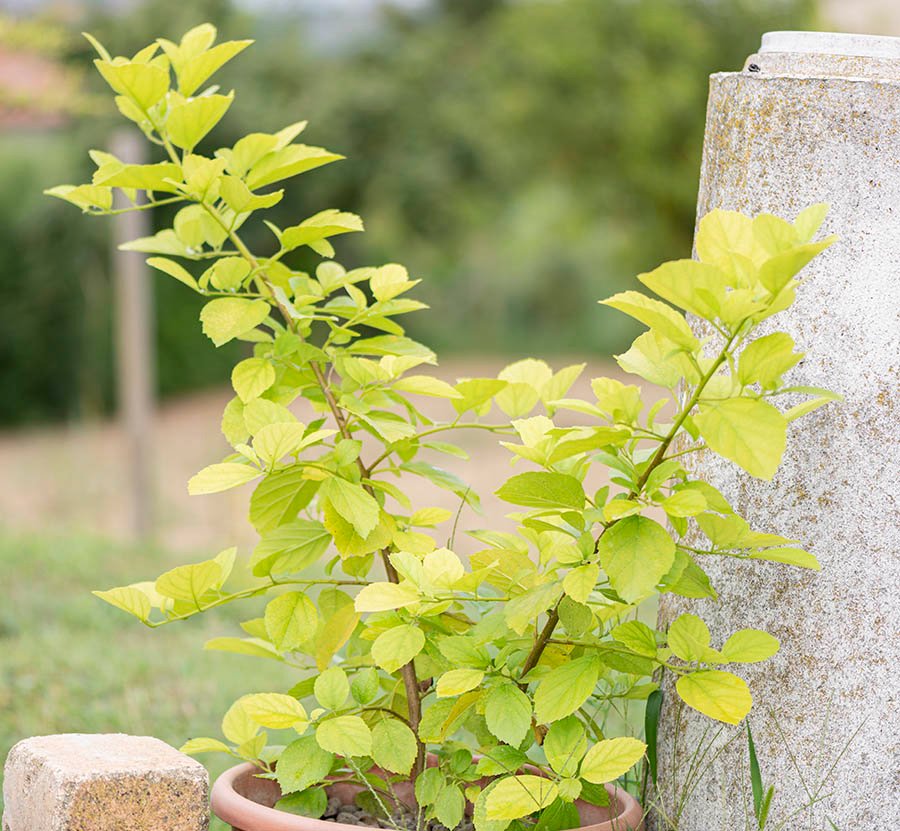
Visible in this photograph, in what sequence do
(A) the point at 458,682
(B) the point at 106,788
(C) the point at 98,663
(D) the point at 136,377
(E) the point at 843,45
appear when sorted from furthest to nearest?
(D) the point at 136,377
(C) the point at 98,663
(E) the point at 843,45
(B) the point at 106,788
(A) the point at 458,682

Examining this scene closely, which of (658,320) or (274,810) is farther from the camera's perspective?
(274,810)

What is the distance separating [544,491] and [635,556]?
14 cm

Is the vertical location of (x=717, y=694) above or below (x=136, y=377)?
above

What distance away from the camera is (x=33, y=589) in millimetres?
4703

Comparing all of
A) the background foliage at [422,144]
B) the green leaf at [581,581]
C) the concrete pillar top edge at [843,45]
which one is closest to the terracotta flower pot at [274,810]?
the green leaf at [581,581]

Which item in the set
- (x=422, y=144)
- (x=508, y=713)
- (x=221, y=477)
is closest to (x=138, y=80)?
(x=221, y=477)

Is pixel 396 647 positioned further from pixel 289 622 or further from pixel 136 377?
pixel 136 377

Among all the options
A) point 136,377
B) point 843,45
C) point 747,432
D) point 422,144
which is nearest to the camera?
point 747,432

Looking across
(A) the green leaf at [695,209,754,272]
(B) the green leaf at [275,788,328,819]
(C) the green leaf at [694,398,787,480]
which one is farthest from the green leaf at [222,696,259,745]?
(A) the green leaf at [695,209,754,272]

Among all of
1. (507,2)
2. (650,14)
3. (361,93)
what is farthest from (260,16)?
(507,2)

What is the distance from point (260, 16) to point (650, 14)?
4.73 m

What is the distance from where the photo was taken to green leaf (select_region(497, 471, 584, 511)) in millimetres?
1445

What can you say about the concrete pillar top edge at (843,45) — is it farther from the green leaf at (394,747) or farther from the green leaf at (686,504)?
the green leaf at (394,747)

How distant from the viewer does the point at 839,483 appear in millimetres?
1666
